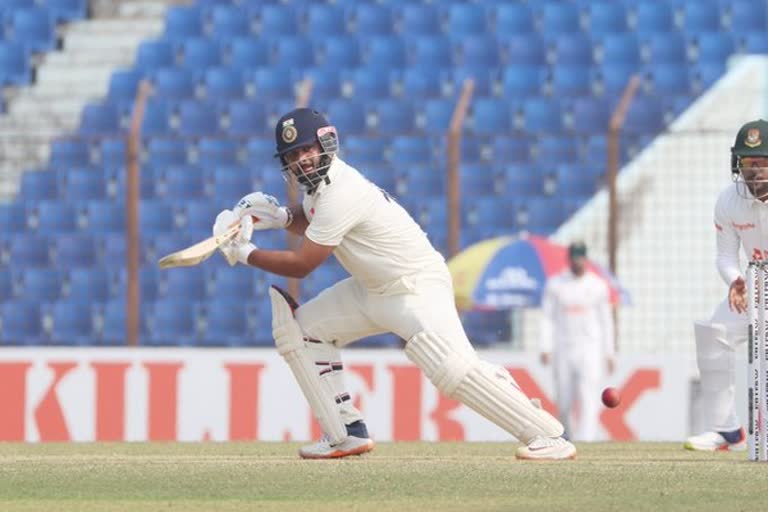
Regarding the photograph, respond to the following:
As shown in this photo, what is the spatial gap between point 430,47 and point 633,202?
4194mm

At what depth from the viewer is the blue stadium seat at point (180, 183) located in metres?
18.2

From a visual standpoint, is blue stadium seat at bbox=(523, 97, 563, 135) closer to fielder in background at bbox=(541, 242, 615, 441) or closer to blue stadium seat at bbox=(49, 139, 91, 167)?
fielder in background at bbox=(541, 242, 615, 441)

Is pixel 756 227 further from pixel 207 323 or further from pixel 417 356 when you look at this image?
pixel 207 323

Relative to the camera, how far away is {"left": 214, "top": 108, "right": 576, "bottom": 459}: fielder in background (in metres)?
9.00

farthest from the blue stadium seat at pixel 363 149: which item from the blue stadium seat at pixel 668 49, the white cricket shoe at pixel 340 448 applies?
the white cricket shoe at pixel 340 448

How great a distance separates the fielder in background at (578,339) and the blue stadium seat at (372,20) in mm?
5856

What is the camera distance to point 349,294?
370 inches

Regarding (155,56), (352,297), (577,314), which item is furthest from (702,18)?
(352,297)

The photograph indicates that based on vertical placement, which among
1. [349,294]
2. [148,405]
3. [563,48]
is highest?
[563,48]

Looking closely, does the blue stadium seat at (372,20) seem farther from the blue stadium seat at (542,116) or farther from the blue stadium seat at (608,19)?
the blue stadium seat at (542,116)

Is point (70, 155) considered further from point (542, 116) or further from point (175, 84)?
point (542, 116)

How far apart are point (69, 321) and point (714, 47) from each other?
292 inches

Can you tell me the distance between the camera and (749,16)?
67.2 feet

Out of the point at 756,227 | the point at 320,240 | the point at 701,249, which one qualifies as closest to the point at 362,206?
the point at 320,240
